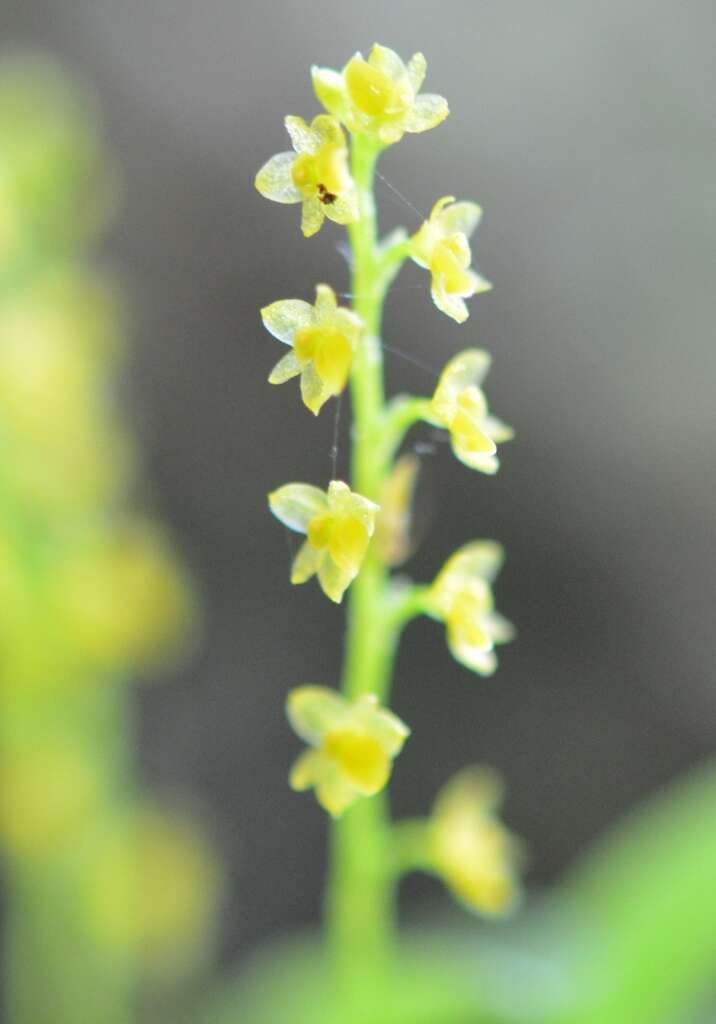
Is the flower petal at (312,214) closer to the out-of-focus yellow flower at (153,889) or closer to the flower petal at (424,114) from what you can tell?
the flower petal at (424,114)

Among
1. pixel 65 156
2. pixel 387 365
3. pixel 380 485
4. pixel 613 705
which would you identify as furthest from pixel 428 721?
pixel 380 485

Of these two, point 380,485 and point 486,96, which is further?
point 486,96

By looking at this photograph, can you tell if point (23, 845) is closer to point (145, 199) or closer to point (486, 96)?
point (145, 199)

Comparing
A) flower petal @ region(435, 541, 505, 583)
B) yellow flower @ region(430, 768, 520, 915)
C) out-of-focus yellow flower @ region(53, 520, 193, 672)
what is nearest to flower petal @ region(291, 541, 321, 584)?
flower petal @ region(435, 541, 505, 583)

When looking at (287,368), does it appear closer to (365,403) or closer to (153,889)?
(365,403)

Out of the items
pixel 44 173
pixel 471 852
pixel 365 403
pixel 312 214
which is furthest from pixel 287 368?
pixel 44 173
